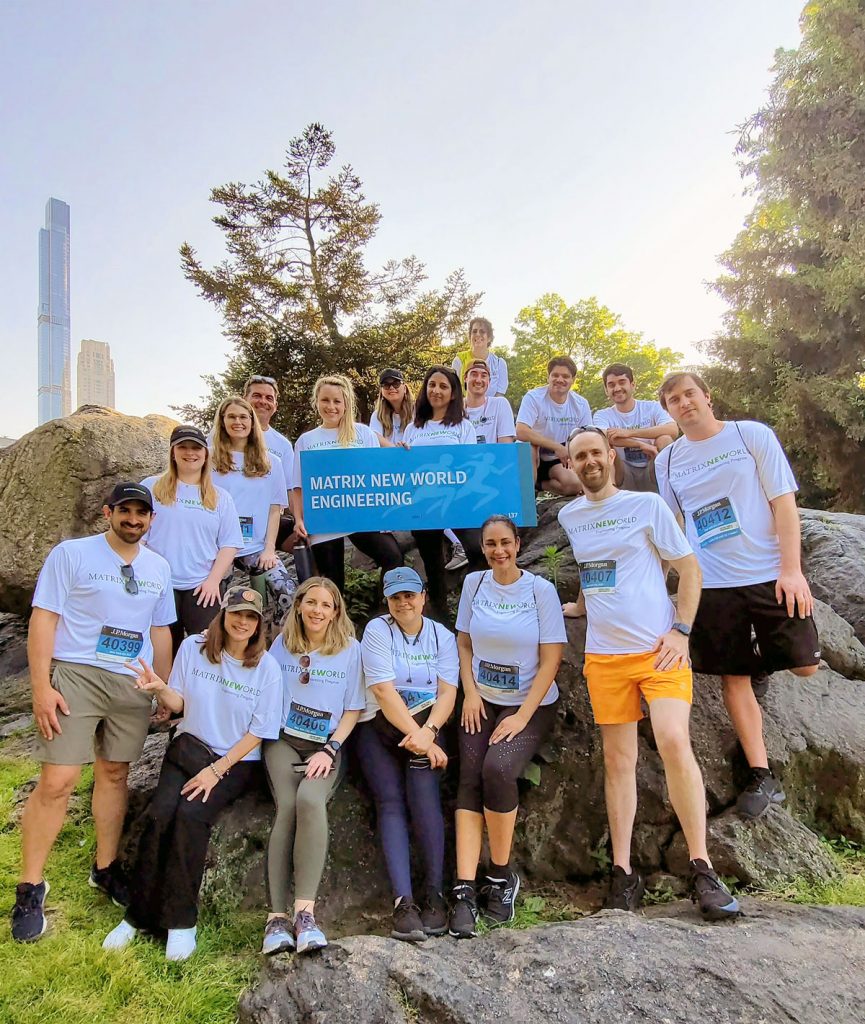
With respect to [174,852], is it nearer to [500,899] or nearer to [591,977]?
[500,899]

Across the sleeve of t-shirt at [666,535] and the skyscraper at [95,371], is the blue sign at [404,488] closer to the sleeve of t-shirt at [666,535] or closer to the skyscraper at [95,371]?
the sleeve of t-shirt at [666,535]

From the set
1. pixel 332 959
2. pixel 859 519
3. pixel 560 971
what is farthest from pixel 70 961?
pixel 859 519

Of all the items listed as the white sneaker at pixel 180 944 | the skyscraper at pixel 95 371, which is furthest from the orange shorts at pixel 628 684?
the skyscraper at pixel 95 371

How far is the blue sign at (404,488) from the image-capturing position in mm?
5352

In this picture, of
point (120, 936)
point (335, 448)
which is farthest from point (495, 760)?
point (335, 448)

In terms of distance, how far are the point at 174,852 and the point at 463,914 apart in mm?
1675

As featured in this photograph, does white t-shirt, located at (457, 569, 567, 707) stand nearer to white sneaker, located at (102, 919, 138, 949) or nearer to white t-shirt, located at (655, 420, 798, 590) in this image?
white t-shirt, located at (655, 420, 798, 590)

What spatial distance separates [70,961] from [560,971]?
259 cm

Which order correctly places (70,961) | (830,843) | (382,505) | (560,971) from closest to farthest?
(560,971) → (70,961) → (830,843) → (382,505)

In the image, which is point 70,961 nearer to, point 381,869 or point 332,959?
point 332,959

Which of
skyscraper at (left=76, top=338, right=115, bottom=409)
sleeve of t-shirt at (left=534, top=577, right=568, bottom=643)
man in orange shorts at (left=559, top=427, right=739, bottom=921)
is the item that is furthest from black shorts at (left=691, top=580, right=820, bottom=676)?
skyscraper at (left=76, top=338, right=115, bottom=409)

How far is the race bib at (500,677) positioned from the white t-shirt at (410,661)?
0.20 metres

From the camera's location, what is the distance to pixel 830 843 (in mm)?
4633

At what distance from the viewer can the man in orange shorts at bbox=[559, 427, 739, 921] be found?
3641 mm
